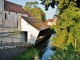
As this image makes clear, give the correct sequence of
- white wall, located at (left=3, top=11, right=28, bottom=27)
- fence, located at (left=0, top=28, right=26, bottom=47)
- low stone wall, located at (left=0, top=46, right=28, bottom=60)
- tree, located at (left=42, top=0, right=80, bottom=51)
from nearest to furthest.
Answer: low stone wall, located at (left=0, top=46, right=28, bottom=60)
fence, located at (left=0, top=28, right=26, bottom=47)
tree, located at (left=42, top=0, right=80, bottom=51)
white wall, located at (left=3, top=11, right=28, bottom=27)

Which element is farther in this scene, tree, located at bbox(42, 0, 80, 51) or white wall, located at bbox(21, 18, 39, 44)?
white wall, located at bbox(21, 18, 39, 44)

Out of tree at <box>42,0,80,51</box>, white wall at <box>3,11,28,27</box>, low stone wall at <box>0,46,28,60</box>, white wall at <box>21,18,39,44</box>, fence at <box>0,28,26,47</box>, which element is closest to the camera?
low stone wall at <box>0,46,28,60</box>

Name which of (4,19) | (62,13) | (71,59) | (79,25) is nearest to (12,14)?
(4,19)

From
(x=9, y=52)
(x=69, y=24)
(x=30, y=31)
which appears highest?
(x=69, y=24)

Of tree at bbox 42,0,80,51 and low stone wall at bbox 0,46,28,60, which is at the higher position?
tree at bbox 42,0,80,51

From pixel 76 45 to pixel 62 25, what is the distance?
3345 millimetres

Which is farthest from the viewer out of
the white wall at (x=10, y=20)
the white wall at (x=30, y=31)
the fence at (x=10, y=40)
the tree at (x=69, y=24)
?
the white wall at (x=10, y=20)

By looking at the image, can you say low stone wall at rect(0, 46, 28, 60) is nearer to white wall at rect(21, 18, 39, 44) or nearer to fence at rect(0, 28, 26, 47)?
fence at rect(0, 28, 26, 47)

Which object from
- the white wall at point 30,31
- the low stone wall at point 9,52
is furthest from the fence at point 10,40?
the white wall at point 30,31

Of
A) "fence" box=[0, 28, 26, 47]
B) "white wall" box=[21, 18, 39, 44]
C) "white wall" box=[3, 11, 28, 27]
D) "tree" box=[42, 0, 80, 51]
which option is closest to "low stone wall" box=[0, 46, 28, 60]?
"fence" box=[0, 28, 26, 47]

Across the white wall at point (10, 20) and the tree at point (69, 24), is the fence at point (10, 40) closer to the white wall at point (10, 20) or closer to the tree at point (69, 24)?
the tree at point (69, 24)

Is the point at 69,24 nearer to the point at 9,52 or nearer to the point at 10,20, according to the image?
the point at 9,52

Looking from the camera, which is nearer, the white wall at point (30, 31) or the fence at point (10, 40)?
the fence at point (10, 40)

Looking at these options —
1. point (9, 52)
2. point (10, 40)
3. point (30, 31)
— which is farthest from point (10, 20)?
point (9, 52)
